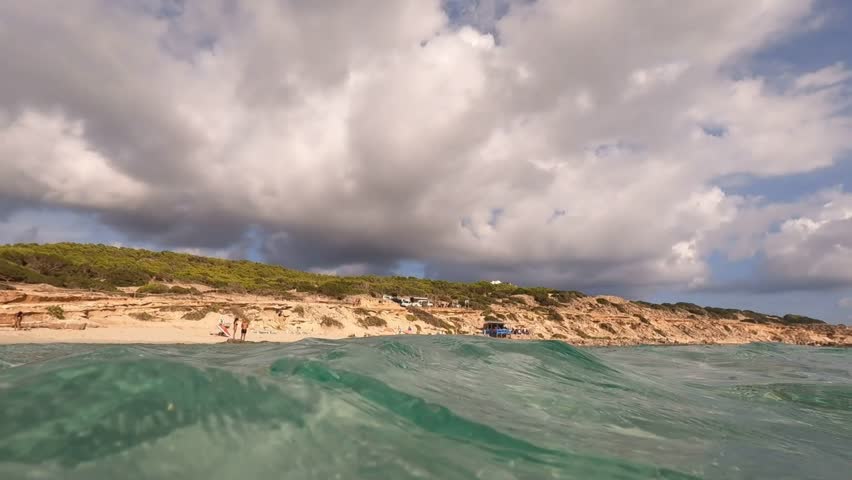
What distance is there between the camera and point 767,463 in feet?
13.4

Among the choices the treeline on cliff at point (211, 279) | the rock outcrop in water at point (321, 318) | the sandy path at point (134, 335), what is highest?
the treeline on cliff at point (211, 279)

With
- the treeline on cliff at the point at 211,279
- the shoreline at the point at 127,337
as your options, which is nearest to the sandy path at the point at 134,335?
the shoreline at the point at 127,337

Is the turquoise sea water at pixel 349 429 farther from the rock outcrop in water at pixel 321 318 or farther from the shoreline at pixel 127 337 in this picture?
the rock outcrop in water at pixel 321 318

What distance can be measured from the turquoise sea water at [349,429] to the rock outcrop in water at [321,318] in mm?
18035

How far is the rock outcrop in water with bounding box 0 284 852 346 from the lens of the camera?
2155cm

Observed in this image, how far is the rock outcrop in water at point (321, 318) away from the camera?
2155 centimetres

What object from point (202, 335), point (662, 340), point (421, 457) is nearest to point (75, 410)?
point (421, 457)

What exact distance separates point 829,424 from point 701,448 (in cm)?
373

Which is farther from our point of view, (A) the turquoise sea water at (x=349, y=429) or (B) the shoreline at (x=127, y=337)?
(B) the shoreline at (x=127, y=337)

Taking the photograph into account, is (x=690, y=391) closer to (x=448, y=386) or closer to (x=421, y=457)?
(x=448, y=386)

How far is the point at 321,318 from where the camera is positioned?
3031cm

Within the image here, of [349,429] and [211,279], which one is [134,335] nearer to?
[349,429]

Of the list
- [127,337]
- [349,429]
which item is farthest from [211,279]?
[349,429]

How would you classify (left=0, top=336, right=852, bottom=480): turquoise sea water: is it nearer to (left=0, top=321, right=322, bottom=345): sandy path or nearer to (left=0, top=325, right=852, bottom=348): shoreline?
(left=0, top=325, right=852, bottom=348): shoreline
